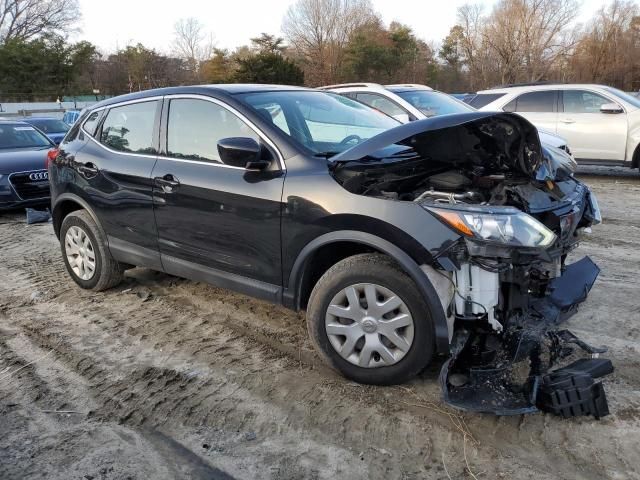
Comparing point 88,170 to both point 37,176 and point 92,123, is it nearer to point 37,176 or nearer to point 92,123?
point 92,123

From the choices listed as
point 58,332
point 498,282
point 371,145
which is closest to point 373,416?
point 498,282

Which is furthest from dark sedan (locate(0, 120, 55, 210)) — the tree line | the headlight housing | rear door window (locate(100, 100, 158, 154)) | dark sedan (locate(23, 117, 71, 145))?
the tree line

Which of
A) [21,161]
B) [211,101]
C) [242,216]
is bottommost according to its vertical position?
[242,216]

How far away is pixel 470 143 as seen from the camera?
360 cm

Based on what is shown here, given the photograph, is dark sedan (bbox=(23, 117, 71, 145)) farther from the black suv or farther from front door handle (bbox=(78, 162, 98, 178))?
the black suv

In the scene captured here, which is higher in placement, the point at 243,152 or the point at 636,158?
the point at 243,152

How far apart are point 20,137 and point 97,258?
638cm

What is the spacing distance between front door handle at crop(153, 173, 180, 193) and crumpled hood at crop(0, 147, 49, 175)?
217 inches

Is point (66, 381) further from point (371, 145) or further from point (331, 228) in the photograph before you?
point (371, 145)

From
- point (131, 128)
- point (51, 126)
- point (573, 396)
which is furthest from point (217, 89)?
point (51, 126)

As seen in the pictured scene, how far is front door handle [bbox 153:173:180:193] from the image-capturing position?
13.2 ft

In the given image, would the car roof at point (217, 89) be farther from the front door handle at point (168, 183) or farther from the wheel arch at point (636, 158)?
the wheel arch at point (636, 158)

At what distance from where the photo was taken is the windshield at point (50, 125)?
48.6 feet

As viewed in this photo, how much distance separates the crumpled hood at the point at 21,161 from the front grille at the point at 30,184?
0.09 meters
